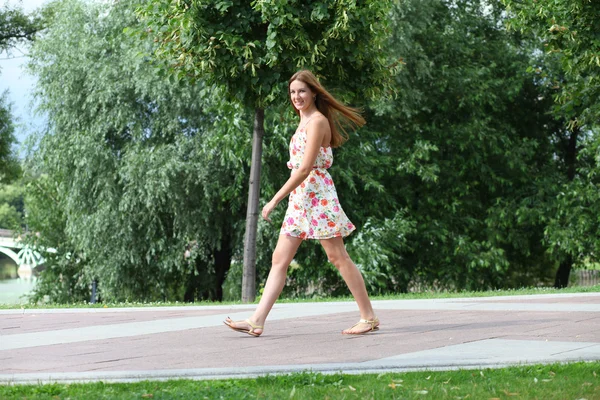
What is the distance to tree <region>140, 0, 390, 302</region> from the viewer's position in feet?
35.3

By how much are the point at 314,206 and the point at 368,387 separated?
8.23 feet

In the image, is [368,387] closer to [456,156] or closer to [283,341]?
[283,341]

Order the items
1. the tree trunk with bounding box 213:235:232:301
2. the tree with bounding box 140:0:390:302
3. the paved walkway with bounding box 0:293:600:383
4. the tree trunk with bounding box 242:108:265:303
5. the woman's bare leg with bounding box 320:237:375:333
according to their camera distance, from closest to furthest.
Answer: the paved walkway with bounding box 0:293:600:383 < the woman's bare leg with bounding box 320:237:375:333 < the tree with bounding box 140:0:390:302 < the tree trunk with bounding box 242:108:265:303 < the tree trunk with bounding box 213:235:232:301

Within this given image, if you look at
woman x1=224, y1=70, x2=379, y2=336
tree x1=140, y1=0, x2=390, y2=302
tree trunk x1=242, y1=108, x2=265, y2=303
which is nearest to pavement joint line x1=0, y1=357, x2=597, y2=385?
woman x1=224, y1=70, x2=379, y2=336

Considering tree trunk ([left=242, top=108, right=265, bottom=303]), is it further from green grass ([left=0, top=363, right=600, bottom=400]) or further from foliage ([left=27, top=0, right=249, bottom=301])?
green grass ([left=0, top=363, right=600, bottom=400])

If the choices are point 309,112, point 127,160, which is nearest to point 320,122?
point 309,112

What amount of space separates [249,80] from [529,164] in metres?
13.9

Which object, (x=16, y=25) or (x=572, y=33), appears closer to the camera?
(x=572, y=33)

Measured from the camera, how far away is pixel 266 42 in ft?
35.4

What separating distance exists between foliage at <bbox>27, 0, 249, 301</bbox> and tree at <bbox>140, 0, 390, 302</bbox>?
21.8 feet

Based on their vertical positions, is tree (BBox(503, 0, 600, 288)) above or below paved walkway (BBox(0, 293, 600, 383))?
above

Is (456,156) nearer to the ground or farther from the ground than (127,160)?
farther from the ground

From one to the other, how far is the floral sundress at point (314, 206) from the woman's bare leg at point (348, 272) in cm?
11

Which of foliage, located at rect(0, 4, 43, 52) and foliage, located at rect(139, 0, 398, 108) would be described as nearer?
foliage, located at rect(139, 0, 398, 108)
